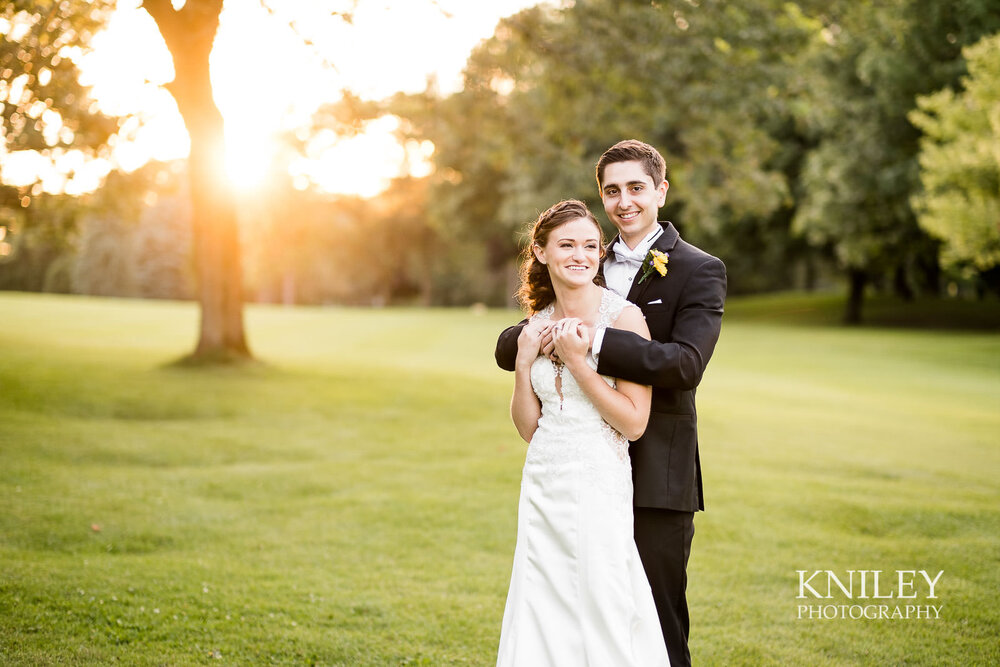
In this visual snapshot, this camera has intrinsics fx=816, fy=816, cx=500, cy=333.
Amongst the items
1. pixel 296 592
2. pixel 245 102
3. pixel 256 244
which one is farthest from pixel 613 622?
pixel 256 244

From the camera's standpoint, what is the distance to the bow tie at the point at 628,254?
11.7ft

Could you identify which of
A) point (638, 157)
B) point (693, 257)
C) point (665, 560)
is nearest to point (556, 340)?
point (693, 257)

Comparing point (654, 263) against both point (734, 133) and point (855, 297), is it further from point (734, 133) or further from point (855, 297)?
point (855, 297)

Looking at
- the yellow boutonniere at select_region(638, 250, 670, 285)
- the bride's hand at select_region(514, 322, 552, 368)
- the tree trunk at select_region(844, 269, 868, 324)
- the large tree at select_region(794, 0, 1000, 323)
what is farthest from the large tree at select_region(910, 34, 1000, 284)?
the bride's hand at select_region(514, 322, 552, 368)

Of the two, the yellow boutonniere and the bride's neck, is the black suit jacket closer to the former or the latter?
the yellow boutonniere

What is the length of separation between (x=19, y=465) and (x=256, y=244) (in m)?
24.7

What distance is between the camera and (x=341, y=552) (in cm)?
683

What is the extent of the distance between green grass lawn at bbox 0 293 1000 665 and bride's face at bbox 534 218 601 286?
282cm

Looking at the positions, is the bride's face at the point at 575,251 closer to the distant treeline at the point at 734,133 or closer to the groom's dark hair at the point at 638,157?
the groom's dark hair at the point at 638,157

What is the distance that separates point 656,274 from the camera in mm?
3473

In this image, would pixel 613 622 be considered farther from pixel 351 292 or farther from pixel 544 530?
pixel 351 292

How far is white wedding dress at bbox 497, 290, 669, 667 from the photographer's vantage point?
3.13 meters

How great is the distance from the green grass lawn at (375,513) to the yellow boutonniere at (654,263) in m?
2.77

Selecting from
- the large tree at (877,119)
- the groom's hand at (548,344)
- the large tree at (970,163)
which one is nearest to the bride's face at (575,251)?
the groom's hand at (548,344)
